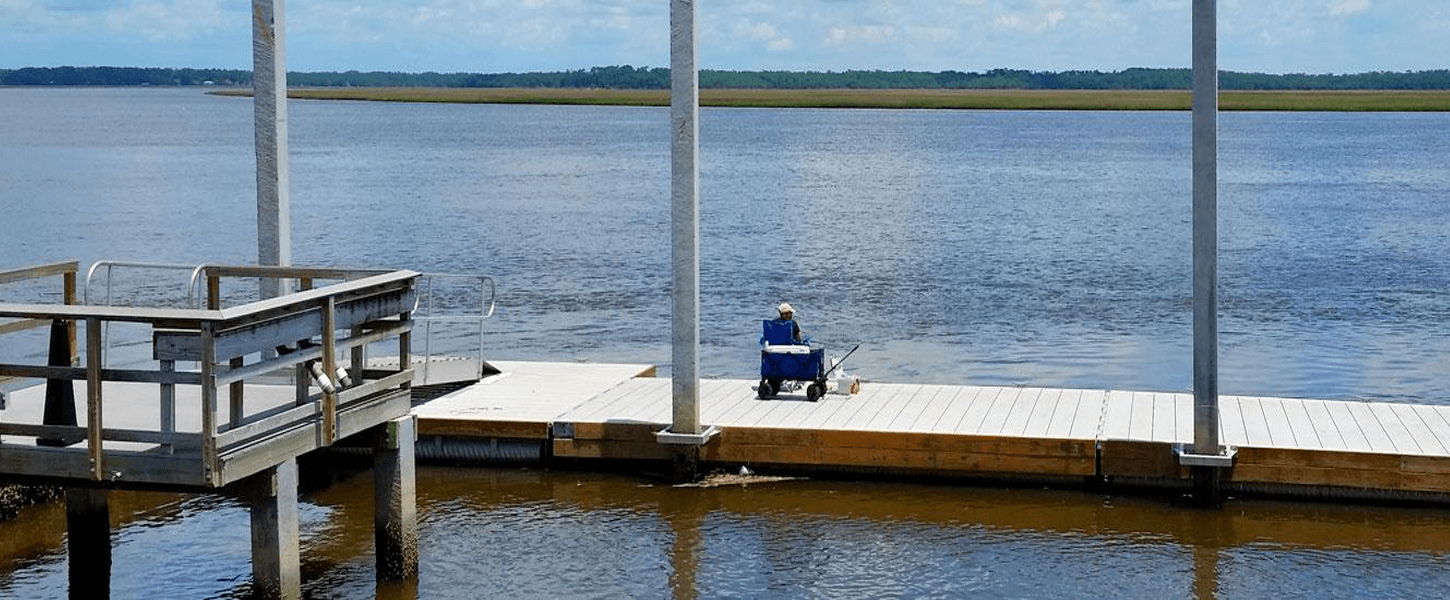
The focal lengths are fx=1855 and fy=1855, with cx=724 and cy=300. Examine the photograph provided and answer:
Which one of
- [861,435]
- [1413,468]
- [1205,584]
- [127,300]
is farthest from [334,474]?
[127,300]

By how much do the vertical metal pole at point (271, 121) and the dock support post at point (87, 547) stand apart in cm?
174

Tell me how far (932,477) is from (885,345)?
36.7ft

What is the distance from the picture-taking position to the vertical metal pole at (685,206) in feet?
43.2

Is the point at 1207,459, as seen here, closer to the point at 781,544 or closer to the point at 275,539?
the point at 781,544

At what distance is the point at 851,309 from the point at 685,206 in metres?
16.0

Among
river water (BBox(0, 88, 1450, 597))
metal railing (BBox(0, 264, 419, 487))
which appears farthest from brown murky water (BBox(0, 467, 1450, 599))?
metal railing (BBox(0, 264, 419, 487))

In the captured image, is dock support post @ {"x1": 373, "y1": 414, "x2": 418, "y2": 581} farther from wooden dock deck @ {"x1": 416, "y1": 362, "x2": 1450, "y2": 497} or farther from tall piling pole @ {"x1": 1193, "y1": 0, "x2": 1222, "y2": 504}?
tall piling pole @ {"x1": 1193, "y1": 0, "x2": 1222, "y2": 504}

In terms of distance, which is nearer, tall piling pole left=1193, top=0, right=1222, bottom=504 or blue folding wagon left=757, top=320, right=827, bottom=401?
tall piling pole left=1193, top=0, right=1222, bottom=504


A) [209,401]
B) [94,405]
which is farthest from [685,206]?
[94,405]

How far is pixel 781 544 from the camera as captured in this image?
1280cm

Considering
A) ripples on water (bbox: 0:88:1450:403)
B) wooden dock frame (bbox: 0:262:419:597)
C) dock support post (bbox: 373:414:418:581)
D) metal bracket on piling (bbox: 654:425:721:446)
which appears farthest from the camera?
ripples on water (bbox: 0:88:1450:403)

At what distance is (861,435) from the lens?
13742 mm

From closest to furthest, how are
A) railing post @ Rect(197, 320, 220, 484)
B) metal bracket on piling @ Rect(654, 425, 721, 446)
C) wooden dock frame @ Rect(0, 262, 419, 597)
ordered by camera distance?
railing post @ Rect(197, 320, 220, 484) → wooden dock frame @ Rect(0, 262, 419, 597) → metal bracket on piling @ Rect(654, 425, 721, 446)

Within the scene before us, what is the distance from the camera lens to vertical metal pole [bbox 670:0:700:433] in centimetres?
1316
